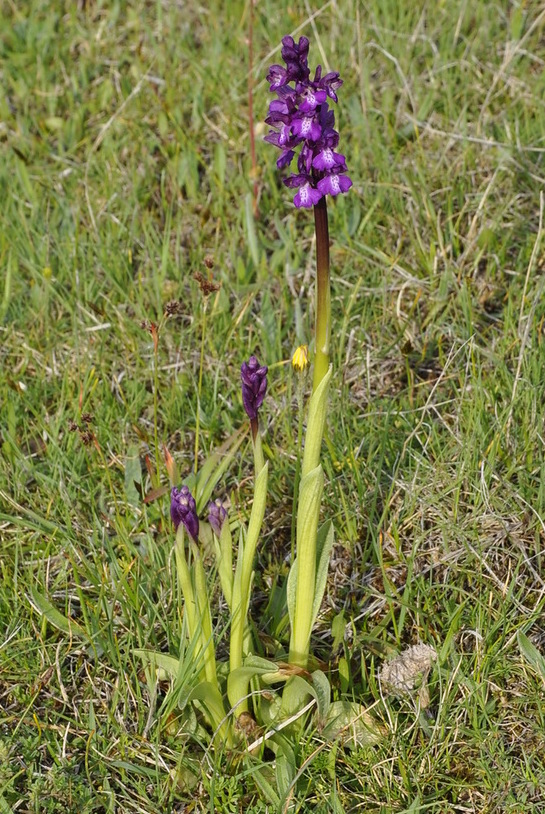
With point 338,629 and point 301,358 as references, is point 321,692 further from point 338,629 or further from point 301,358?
point 301,358

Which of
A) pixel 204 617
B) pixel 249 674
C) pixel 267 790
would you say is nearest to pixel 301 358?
pixel 204 617

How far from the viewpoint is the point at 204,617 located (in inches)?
88.0

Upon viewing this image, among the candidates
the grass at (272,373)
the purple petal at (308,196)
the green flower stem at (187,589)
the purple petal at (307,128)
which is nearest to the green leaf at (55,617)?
the grass at (272,373)

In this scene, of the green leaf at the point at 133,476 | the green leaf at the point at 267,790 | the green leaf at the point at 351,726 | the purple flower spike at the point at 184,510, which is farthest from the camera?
the green leaf at the point at 133,476

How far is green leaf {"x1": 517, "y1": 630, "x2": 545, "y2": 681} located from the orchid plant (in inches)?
21.0

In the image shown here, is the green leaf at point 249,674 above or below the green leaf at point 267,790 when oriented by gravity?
above

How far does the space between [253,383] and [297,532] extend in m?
0.38

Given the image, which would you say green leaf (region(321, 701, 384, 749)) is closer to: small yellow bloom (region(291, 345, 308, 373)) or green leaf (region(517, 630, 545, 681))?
green leaf (region(517, 630, 545, 681))

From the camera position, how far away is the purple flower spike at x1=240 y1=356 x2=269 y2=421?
2.12 meters

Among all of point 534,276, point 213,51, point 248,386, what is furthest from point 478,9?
point 248,386

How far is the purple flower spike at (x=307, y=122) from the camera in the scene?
1877 mm

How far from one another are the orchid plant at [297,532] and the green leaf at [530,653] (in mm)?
533

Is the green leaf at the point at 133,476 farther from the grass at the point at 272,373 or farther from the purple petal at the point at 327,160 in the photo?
the purple petal at the point at 327,160

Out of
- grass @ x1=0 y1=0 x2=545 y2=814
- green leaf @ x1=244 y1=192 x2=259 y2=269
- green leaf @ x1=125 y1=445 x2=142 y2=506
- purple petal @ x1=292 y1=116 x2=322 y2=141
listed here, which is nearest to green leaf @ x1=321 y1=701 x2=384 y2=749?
grass @ x1=0 y1=0 x2=545 y2=814
